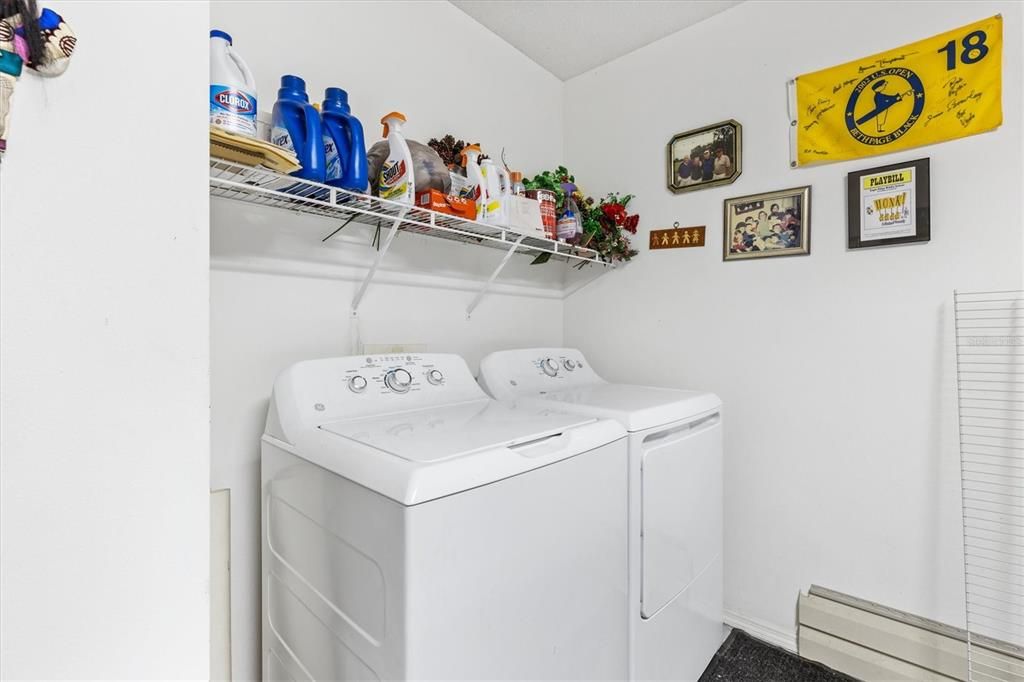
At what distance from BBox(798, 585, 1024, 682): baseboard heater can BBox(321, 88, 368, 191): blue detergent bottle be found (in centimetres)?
219

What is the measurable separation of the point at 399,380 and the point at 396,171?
2.08 feet

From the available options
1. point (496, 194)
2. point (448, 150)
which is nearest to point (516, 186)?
point (496, 194)

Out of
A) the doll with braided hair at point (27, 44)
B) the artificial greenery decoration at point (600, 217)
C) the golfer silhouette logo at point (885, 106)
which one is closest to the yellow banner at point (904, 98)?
the golfer silhouette logo at point (885, 106)

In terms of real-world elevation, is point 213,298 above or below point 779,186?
below

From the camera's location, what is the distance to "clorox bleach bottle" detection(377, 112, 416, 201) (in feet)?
4.62

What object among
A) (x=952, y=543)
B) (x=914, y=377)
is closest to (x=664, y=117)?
(x=914, y=377)

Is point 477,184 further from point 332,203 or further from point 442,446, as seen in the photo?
point 442,446

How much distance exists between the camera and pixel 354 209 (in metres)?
1.40

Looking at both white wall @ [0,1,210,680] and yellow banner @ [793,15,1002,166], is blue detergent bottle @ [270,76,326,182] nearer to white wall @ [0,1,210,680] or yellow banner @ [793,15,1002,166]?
white wall @ [0,1,210,680]

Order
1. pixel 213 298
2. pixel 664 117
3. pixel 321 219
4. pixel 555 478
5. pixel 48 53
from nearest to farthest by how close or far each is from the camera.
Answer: pixel 48 53, pixel 555 478, pixel 213 298, pixel 321 219, pixel 664 117

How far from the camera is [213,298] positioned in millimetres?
1367

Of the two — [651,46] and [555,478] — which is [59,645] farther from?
[651,46]

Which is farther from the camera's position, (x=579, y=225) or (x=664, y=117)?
(x=664, y=117)

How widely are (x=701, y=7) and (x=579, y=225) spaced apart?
1048 mm
